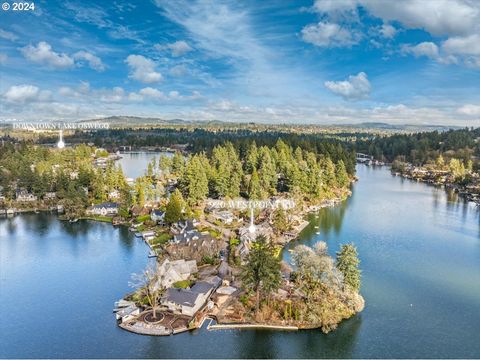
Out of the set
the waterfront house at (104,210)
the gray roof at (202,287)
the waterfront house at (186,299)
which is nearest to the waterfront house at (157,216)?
the waterfront house at (104,210)

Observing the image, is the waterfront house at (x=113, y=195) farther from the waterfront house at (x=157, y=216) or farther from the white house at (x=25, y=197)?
the waterfront house at (x=157, y=216)

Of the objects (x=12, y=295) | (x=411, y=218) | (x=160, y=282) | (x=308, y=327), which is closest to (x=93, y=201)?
(x=12, y=295)

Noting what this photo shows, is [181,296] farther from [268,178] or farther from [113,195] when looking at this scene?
[113,195]

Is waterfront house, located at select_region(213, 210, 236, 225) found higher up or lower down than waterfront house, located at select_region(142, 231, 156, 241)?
higher up

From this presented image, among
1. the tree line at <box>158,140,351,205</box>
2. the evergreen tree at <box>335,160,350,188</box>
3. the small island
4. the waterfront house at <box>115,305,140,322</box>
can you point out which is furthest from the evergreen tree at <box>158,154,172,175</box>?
the waterfront house at <box>115,305,140,322</box>

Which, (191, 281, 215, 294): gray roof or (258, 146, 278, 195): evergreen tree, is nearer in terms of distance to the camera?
(191, 281, 215, 294): gray roof

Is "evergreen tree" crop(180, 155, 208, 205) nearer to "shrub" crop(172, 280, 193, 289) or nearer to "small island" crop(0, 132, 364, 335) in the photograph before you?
"small island" crop(0, 132, 364, 335)
